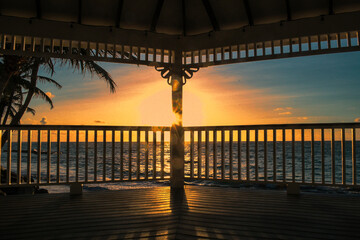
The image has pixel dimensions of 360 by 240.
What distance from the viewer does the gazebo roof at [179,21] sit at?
336 cm

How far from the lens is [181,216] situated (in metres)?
2.45

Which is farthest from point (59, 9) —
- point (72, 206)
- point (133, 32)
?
point (72, 206)

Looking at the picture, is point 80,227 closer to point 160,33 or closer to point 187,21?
point 160,33

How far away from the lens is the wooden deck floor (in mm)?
2021

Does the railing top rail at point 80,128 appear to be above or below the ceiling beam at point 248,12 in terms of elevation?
below

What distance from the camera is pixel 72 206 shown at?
114 inches

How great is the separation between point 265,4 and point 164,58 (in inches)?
64.9

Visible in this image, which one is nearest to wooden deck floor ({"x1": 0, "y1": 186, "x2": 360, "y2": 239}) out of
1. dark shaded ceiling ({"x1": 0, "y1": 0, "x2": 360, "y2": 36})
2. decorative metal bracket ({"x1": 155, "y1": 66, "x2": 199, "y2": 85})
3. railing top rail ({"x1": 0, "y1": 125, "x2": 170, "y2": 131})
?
railing top rail ({"x1": 0, "y1": 125, "x2": 170, "y2": 131})

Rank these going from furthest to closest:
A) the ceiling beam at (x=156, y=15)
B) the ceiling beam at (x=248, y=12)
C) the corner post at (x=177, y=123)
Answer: the corner post at (x=177, y=123) → the ceiling beam at (x=156, y=15) → the ceiling beam at (x=248, y=12)

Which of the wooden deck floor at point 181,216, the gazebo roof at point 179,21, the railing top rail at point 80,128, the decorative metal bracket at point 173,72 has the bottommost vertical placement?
the wooden deck floor at point 181,216

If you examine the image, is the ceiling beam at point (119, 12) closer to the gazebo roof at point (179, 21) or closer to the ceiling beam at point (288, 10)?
the gazebo roof at point (179, 21)

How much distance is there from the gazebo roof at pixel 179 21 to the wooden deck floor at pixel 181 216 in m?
2.06

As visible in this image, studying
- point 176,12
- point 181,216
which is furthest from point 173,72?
point 181,216

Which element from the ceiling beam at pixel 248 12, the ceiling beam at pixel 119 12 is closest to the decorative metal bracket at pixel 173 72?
the ceiling beam at pixel 119 12
